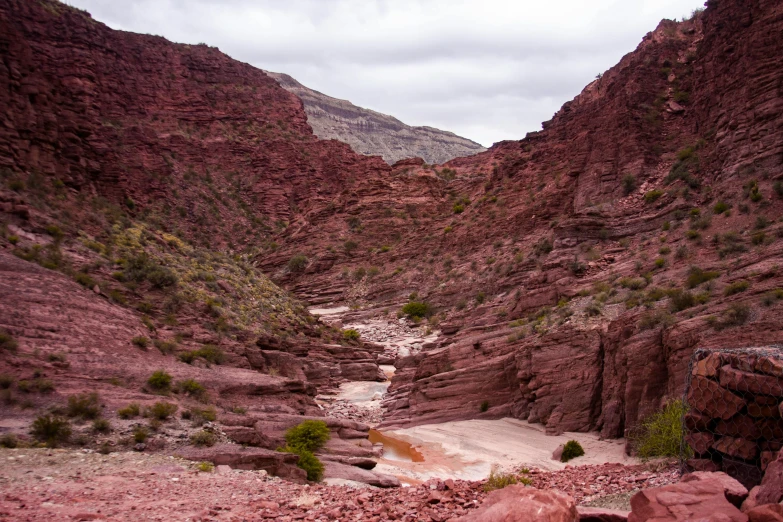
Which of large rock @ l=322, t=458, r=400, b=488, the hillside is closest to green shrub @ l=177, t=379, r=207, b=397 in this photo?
the hillside

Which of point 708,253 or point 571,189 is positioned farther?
point 571,189

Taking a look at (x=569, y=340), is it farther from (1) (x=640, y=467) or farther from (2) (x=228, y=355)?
(2) (x=228, y=355)

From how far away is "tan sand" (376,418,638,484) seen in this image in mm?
15211

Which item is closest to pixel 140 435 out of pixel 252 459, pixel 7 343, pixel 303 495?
pixel 252 459

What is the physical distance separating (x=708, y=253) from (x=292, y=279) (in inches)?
1492

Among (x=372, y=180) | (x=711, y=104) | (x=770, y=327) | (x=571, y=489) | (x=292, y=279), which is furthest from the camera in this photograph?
(x=372, y=180)

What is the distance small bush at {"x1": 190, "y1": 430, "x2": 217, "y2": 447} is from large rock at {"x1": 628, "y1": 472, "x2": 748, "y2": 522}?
10051 millimetres

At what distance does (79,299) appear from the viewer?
18.1 metres

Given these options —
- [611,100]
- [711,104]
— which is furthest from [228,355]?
[611,100]

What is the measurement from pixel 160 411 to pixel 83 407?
64.7 inches

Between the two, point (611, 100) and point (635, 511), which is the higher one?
point (611, 100)

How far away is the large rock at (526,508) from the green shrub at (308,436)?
9.55m

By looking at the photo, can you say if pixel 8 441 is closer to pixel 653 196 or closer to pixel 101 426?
pixel 101 426

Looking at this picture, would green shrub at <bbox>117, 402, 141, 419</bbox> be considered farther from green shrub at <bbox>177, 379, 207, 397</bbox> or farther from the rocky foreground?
green shrub at <bbox>177, 379, 207, 397</bbox>
